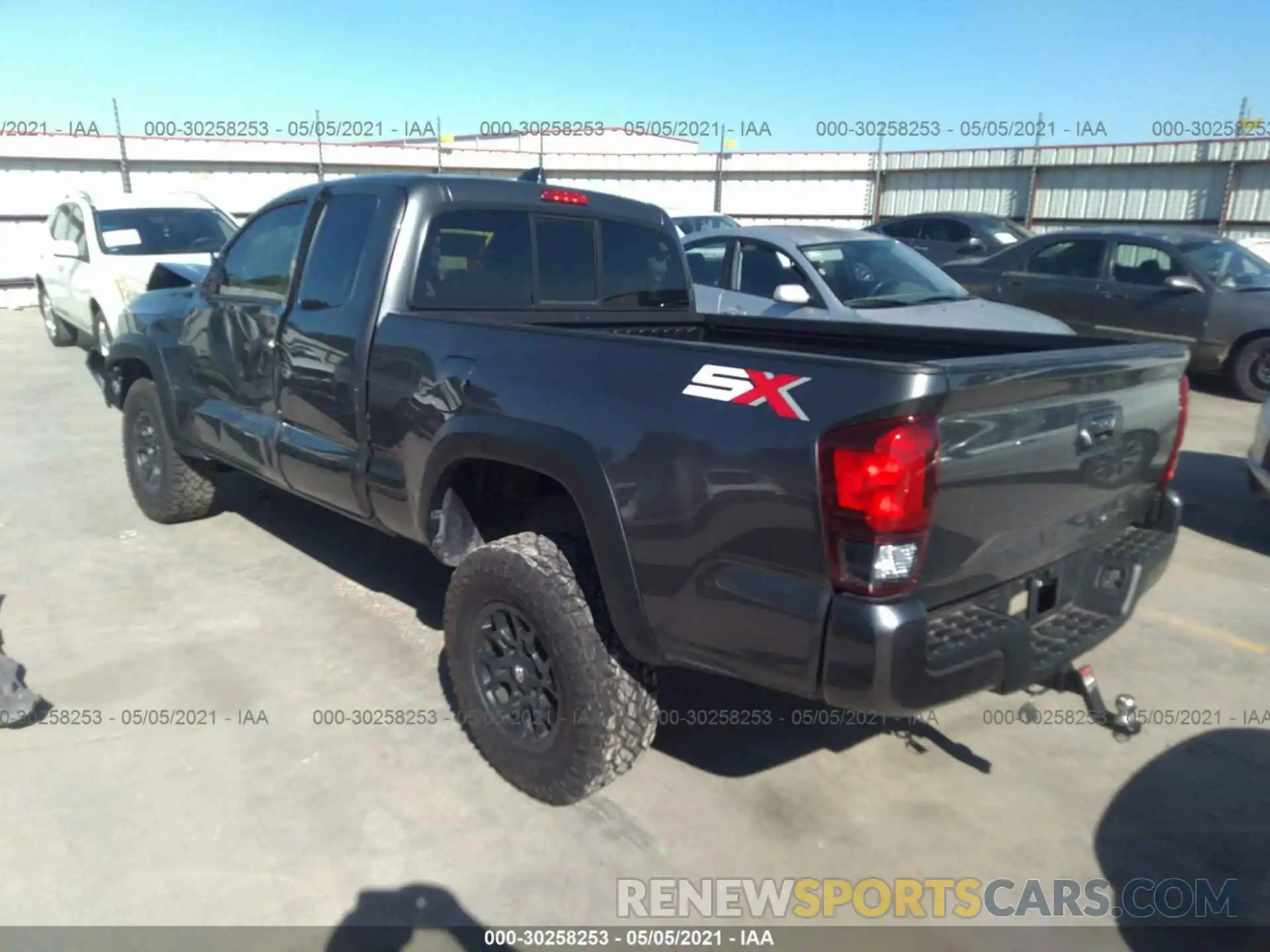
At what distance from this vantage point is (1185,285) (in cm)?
915

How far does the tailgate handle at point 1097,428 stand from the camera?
2.64 metres

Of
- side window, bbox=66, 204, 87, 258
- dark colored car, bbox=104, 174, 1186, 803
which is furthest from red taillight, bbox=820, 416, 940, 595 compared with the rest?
side window, bbox=66, 204, 87, 258

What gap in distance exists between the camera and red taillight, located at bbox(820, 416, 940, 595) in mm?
2162

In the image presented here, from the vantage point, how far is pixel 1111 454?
281 cm

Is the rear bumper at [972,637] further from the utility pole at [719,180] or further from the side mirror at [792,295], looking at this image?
the utility pole at [719,180]

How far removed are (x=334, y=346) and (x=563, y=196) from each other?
1.20m

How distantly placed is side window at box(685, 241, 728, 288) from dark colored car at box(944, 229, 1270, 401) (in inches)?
160

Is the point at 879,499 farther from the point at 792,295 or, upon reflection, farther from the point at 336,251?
the point at 792,295

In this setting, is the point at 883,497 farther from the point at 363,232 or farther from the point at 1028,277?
the point at 1028,277

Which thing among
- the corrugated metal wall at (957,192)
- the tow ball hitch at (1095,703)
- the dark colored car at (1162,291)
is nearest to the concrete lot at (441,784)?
the tow ball hitch at (1095,703)

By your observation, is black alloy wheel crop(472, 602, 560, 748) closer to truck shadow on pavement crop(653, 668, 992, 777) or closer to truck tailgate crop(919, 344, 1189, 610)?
truck shadow on pavement crop(653, 668, 992, 777)

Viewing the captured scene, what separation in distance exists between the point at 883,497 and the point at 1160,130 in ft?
60.3

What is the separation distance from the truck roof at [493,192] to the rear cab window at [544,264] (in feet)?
0.14

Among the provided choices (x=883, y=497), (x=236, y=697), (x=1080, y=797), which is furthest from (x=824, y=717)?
(x=236, y=697)
